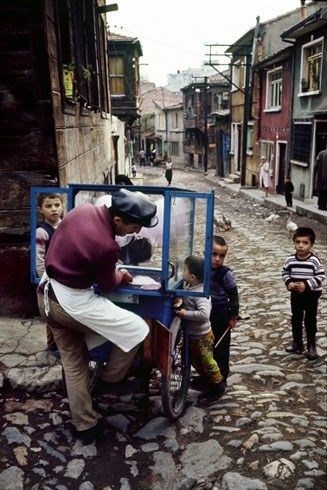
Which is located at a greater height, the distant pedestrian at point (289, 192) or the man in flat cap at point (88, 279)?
the man in flat cap at point (88, 279)

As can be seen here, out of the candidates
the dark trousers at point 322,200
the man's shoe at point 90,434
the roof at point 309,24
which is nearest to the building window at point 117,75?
the roof at point 309,24

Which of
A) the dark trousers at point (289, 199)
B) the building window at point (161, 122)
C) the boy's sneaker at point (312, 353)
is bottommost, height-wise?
the dark trousers at point (289, 199)

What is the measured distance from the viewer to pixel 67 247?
3.04 metres

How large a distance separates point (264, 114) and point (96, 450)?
881 inches

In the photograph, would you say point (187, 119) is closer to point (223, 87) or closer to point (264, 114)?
point (223, 87)

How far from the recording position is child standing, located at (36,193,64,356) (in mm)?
4355

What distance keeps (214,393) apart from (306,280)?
4.98 feet

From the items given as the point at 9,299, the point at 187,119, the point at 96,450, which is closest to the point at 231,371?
the point at 96,450

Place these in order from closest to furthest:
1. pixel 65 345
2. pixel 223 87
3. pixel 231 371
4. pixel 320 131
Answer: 1. pixel 65 345
2. pixel 231 371
3. pixel 320 131
4. pixel 223 87

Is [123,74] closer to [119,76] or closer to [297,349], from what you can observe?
[119,76]

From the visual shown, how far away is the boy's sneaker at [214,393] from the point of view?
4.22 meters

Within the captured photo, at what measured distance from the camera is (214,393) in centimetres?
424

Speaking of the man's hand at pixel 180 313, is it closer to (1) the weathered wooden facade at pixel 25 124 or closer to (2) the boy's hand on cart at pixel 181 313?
(2) the boy's hand on cart at pixel 181 313

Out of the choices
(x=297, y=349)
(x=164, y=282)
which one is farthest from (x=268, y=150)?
(x=164, y=282)
